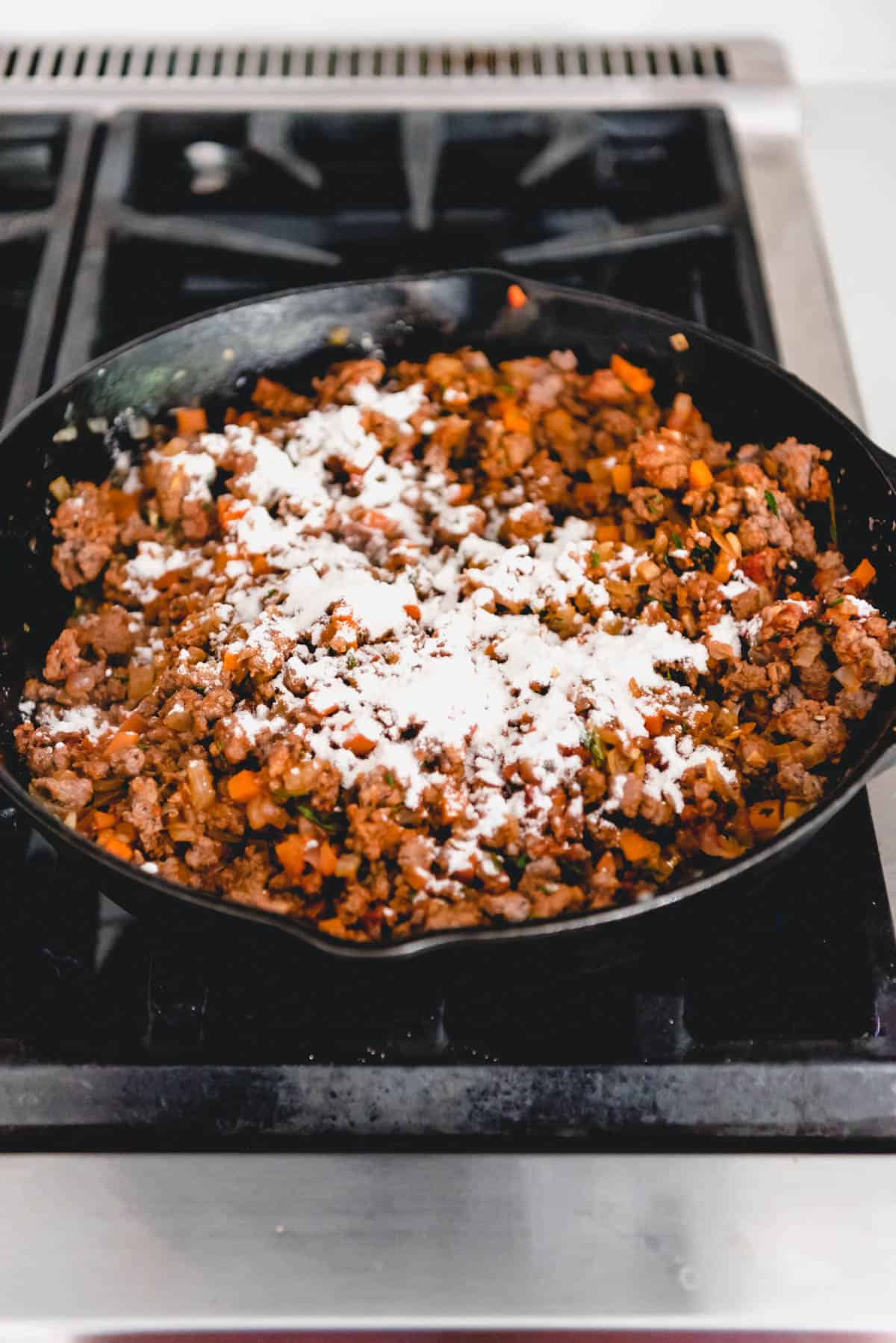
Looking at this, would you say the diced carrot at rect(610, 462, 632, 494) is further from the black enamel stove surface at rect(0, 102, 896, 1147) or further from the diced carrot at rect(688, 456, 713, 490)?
the black enamel stove surface at rect(0, 102, 896, 1147)

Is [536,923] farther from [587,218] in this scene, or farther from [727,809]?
[587,218]

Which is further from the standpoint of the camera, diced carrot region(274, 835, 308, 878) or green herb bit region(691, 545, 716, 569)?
green herb bit region(691, 545, 716, 569)

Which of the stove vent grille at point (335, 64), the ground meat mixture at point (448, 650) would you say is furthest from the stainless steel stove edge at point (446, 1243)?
the stove vent grille at point (335, 64)

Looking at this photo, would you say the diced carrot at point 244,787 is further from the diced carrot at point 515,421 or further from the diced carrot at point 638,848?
the diced carrot at point 515,421

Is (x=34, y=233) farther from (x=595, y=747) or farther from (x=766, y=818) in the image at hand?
(x=766, y=818)

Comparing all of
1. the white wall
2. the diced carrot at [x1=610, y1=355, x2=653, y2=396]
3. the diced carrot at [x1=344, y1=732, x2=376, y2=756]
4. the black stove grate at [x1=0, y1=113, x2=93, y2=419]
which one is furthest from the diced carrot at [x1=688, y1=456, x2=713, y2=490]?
the white wall
